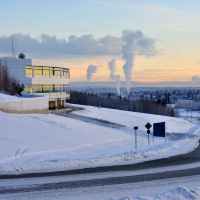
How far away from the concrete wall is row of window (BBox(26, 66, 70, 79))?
33.7m

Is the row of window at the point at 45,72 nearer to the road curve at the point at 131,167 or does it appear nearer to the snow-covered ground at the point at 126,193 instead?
the road curve at the point at 131,167

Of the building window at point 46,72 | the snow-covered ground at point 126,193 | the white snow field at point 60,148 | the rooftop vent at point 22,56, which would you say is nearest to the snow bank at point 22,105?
the white snow field at point 60,148

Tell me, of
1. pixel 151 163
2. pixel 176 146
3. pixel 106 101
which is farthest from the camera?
pixel 106 101

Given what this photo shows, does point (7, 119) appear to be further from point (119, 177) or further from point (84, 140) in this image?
point (119, 177)

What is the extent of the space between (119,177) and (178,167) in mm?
4092

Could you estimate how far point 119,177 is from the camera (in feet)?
57.4

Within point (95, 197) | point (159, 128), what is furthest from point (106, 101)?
point (95, 197)

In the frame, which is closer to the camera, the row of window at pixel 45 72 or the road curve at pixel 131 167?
the road curve at pixel 131 167

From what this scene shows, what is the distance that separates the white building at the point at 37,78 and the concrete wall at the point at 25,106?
97.8ft

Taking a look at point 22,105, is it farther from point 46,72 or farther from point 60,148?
point 46,72

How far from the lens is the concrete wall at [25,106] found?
120ft

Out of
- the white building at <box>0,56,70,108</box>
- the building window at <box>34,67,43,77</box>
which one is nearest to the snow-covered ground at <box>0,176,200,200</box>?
the white building at <box>0,56,70,108</box>

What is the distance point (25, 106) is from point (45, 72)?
41.9 metres

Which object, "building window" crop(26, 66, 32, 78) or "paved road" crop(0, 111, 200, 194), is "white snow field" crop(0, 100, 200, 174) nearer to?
"paved road" crop(0, 111, 200, 194)
